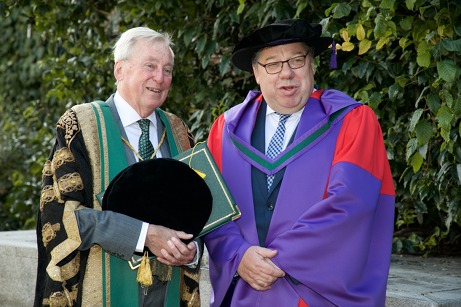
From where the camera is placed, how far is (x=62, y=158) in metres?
3.15

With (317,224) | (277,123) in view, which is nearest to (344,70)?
(277,123)

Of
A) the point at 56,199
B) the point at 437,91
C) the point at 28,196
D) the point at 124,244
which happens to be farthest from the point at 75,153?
the point at 28,196

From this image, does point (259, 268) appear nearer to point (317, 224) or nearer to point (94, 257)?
point (317, 224)

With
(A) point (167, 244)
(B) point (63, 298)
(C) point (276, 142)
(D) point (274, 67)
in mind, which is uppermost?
(D) point (274, 67)

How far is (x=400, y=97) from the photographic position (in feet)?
14.9

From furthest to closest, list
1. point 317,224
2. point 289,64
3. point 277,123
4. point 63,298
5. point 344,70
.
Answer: point 344,70, point 277,123, point 289,64, point 63,298, point 317,224

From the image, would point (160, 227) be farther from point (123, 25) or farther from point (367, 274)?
point (123, 25)

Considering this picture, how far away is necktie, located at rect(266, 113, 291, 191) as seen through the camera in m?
3.26

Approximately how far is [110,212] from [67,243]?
0.21 meters

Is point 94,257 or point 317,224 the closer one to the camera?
point 317,224

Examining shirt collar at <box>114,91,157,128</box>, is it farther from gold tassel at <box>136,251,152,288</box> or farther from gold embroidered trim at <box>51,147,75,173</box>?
gold tassel at <box>136,251,152,288</box>

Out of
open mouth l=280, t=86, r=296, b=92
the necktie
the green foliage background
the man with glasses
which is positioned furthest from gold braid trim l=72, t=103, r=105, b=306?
the green foliage background

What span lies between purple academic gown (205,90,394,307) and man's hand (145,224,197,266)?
23 cm

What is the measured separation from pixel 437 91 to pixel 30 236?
3431mm
